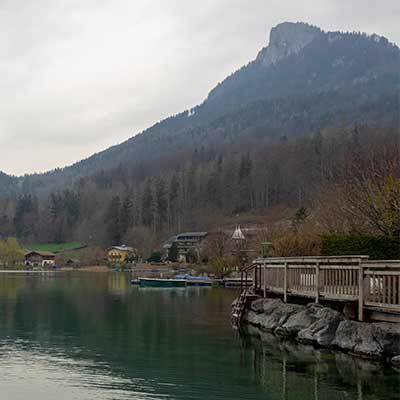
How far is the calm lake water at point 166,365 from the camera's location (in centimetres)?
1481

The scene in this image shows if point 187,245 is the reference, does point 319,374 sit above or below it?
below

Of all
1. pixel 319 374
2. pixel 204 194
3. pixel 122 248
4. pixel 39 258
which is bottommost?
pixel 319 374

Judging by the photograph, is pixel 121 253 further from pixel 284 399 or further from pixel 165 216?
pixel 284 399

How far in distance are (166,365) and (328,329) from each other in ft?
20.1

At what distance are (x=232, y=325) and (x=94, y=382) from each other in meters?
12.9

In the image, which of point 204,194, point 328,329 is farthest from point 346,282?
point 204,194

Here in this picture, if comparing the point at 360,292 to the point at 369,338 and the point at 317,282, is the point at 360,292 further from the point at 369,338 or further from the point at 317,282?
the point at 317,282

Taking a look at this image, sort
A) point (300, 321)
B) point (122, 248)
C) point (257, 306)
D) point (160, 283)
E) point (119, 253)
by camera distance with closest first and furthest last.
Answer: point (300, 321) < point (257, 306) < point (160, 283) < point (119, 253) < point (122, 248)

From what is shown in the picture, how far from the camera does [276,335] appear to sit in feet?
79.6

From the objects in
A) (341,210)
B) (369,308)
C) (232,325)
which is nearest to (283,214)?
(341,210)

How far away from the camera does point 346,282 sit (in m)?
20.9

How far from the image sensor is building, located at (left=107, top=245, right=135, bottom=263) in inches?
5448

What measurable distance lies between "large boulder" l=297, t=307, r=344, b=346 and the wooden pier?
1.82ft

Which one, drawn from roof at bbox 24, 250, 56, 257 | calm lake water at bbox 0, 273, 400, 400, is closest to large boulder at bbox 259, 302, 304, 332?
calm lake water at bbox 0, 273, 400, 400
